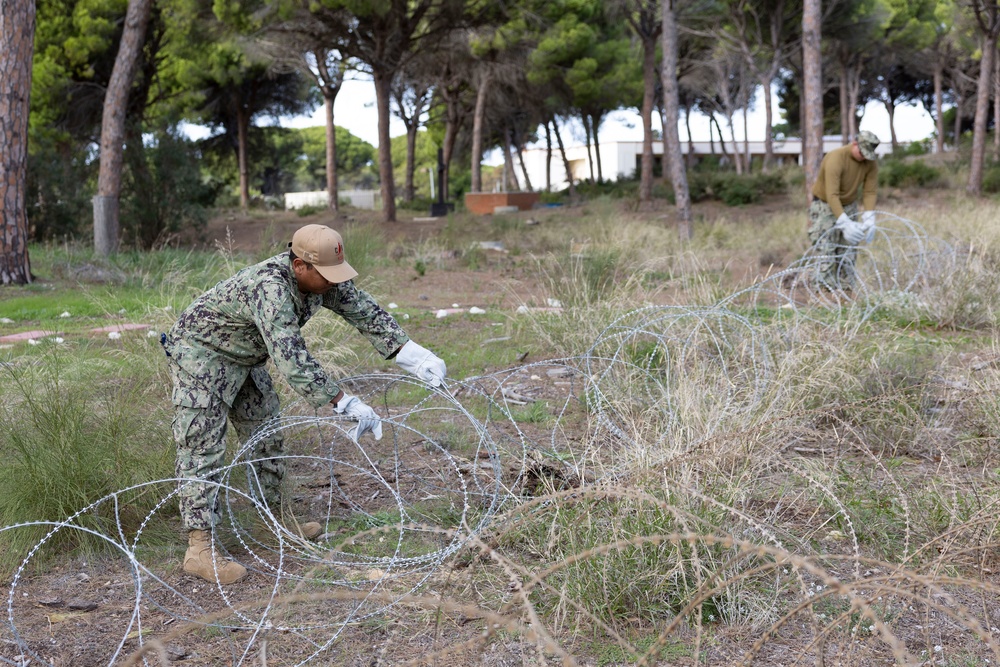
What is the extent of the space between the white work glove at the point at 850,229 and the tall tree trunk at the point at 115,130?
889 cm

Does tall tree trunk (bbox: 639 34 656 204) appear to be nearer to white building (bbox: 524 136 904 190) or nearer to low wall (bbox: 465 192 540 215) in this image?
low wall (bbox: 465 192 540 215)

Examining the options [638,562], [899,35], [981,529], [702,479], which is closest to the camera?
[638,562]

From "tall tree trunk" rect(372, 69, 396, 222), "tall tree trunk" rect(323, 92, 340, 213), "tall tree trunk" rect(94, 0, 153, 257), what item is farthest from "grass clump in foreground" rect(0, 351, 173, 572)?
"tall tree trunk" rect(323, 92, 340, 213)

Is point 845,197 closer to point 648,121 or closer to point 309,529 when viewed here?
point 309,529

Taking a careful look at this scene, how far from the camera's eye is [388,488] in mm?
2768

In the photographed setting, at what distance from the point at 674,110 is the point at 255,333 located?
1151 centimetres

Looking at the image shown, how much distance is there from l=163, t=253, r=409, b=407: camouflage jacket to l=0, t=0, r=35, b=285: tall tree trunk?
688cm

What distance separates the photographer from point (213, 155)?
1184 inches

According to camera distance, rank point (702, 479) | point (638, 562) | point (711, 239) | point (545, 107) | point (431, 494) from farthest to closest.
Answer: point (545, 107), point (711, 239), point (431, 494), point (702, 479), point (638, 562)

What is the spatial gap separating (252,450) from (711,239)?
359 inches

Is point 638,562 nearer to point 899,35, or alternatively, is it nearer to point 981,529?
point 981,529

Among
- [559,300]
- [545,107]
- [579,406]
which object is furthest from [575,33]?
[579,406]

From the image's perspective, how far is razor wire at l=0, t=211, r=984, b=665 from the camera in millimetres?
2680

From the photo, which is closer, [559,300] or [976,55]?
[559,300]
